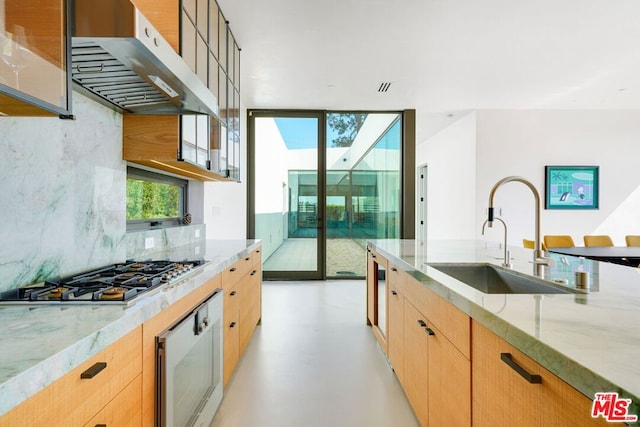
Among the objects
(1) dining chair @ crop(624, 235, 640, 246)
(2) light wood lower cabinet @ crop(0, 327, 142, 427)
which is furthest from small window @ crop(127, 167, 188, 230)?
(1) dining chair @ crop(624, 235, 640, 246)

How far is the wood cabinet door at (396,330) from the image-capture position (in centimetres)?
208

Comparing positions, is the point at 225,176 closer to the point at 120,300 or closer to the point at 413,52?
the point at 120,300

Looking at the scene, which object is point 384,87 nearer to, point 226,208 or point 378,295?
point 226,208

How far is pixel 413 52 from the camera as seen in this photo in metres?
3.61

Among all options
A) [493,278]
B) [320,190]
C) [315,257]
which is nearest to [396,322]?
[493,278]

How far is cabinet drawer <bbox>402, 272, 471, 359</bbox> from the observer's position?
3.81 feet

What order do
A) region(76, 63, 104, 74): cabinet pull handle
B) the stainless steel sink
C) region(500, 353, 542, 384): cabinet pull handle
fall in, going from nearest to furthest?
1. region(500, 353, 542, 384): cabinet pull handle
2. region(76, 63, 104, 74): cabinet pull handle
3. the stainless steel sink

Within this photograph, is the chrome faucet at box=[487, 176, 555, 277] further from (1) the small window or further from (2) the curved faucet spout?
(1) the small window

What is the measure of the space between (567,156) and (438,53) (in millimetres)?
3650

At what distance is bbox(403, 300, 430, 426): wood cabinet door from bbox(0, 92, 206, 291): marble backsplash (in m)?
1.72

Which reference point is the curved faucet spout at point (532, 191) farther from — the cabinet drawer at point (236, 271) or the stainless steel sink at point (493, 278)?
the cabinet drawer at point (236, 271)

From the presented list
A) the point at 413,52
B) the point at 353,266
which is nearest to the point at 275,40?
the point at 413,52

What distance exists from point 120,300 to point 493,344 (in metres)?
1.18

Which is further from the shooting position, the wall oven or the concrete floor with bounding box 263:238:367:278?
the concrete floor with bounding box 263:238:367:278
